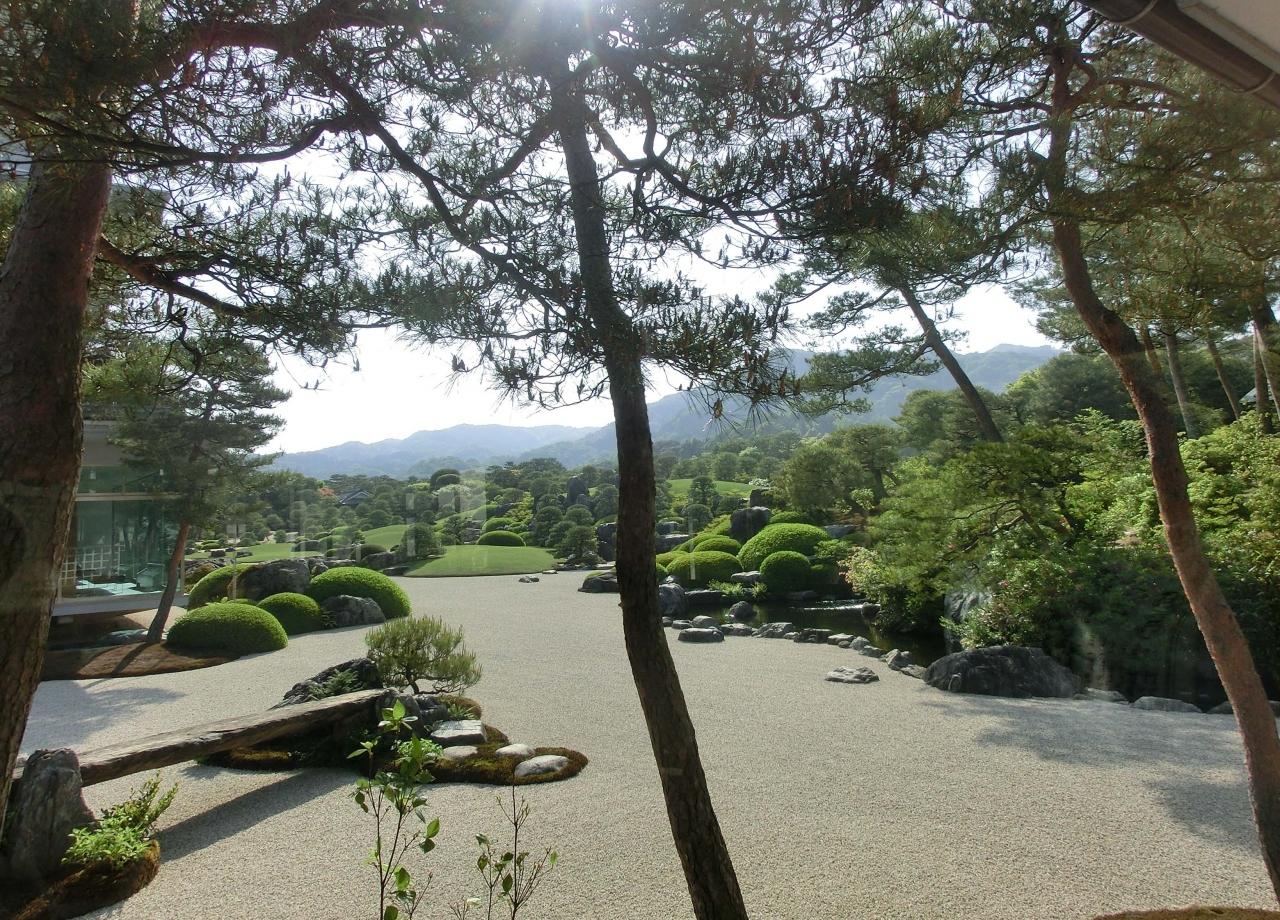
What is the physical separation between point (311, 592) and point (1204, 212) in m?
11.7

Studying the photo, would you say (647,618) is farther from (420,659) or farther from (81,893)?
(420,659)

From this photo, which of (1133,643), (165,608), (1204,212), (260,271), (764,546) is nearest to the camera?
(260,271)

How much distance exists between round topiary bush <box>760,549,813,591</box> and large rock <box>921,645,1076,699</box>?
23.3 ft

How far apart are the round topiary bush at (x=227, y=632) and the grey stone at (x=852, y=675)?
22.2ft

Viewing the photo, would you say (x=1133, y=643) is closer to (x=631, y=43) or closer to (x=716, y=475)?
(x=631, y=43)

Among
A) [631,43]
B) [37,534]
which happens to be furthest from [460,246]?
[37,534]

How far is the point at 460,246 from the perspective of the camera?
2342mm

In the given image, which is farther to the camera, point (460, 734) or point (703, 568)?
point (703, 568)

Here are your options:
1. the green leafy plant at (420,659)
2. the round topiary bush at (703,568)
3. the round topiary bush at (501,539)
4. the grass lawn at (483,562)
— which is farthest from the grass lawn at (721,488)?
the green leafy plant at (420,659)

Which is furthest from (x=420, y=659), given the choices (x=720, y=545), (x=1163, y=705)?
(x=720, y=545)

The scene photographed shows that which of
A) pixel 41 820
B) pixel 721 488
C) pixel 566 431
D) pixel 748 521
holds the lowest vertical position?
pixel 41 820

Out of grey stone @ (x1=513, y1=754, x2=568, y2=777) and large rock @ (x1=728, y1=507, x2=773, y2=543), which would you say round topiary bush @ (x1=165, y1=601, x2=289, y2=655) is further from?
large rock @ (x1=728, y1=507, x2=773, y2=543)

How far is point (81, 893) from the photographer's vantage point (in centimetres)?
315

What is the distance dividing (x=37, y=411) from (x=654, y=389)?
160 cm
